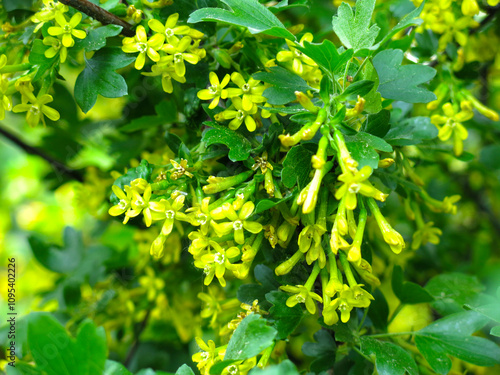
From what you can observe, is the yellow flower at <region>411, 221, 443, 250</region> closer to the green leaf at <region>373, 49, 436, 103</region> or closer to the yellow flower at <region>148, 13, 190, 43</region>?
the green leaf at <region>373, 49, 436, 103</region>

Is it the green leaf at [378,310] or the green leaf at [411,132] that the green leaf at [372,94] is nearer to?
the green leaf at [411,132]

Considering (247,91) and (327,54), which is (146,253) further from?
(327,54)

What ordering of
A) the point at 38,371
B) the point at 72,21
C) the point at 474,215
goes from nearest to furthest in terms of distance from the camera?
the point at 38,371
the point at 72,21
the point at 474,215

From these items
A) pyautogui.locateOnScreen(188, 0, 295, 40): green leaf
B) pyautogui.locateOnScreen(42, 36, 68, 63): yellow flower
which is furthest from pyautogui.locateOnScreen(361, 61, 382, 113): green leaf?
pyautogui.locateOnScreen(42, 36, 68, 63): yellow flower

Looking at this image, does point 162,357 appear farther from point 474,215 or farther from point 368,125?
point 474,215

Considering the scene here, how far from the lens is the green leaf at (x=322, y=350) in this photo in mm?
746

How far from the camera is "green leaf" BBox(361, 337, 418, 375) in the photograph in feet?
2.12

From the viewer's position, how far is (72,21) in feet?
2.28

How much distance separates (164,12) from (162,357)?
832 mm

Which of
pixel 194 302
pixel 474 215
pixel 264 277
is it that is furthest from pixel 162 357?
pixel 474 215

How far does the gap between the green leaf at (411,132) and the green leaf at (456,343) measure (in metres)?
0.31

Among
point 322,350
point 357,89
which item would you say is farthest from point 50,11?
point 322,350

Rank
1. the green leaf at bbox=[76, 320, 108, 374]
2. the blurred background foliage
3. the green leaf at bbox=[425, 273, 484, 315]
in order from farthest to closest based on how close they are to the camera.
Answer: the blurred background foliage → the green leaf at bbox=[425, 273, 484, 315] → the green leaf at bbox=[76, 320, 108, 374]

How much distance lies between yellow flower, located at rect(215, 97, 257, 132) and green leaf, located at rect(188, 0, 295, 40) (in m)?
0.11
